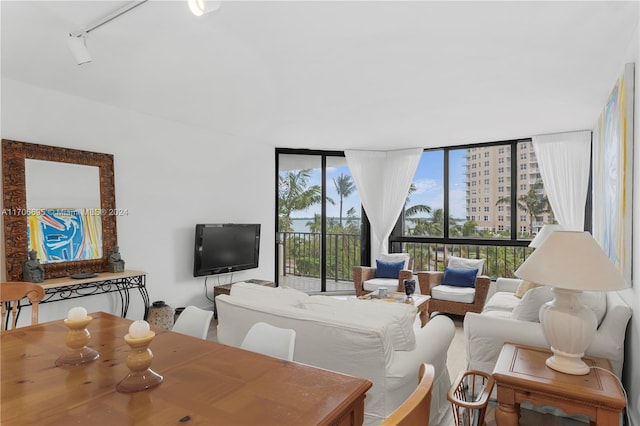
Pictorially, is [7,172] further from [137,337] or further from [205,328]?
[137,337]

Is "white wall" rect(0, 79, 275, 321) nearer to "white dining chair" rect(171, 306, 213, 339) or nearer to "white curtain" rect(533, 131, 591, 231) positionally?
"white dining chair" rect(171, 306, 213, 339)

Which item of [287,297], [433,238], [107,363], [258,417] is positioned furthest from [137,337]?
[433,238]

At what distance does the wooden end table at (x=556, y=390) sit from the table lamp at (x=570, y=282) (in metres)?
0.09

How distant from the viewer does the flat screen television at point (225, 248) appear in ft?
15.4

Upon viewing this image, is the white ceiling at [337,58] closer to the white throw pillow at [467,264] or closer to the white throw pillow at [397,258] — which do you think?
the white throw pillow at [467,264]

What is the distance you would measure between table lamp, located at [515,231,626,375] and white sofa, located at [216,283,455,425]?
2.22ft

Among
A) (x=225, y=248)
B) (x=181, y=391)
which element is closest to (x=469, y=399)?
(x=181, y=391)

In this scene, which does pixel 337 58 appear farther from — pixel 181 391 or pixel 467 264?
pixel 467 264

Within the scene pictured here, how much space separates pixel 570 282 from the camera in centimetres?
195

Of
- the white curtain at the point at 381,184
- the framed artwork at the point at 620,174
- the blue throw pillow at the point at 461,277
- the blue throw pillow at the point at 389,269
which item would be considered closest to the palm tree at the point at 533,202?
the blue throw pillow at the point at 461,277

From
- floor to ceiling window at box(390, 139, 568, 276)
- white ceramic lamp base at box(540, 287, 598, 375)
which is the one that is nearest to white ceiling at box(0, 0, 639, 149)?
floor to ceiling window at box(390, 139, 568, 276)

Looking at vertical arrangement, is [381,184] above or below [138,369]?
above

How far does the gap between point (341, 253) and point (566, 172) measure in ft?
11.9

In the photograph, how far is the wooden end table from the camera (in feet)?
5.93
